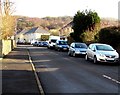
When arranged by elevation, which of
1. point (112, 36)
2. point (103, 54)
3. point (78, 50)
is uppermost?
point (112, 36)

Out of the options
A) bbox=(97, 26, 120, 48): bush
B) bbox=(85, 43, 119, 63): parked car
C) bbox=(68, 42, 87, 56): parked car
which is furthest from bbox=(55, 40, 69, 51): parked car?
bbox=(85, 43, 119, 63): parked car

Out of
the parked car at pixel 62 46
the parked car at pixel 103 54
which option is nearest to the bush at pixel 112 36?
the parked car at pixel 103 54

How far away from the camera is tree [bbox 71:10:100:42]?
1946 inches

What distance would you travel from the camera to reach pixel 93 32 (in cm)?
4825

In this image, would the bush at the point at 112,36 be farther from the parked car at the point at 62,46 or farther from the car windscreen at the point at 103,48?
the parked car at the point at 62,46

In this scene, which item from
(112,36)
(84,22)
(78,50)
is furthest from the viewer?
(84,22)

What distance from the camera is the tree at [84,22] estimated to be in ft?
162

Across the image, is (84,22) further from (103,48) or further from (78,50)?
(103,48)

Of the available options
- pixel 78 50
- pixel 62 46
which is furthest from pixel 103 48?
pixel 62 46

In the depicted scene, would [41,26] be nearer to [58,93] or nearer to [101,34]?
[101,34]

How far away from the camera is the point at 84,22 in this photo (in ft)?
165

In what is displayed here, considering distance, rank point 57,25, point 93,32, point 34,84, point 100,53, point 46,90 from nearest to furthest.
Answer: point 46,90, point 34,84, point 100,53, point 93,32, point 57,25

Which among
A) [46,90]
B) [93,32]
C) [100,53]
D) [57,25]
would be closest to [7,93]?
[46,90]

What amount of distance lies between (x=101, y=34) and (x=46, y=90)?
82.3 ft
